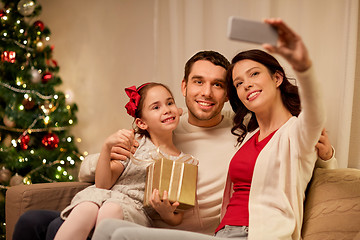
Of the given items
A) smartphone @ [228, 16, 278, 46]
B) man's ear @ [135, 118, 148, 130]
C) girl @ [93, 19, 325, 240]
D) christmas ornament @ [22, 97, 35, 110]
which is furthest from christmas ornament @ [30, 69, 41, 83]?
smartphone @ [228, 16, 278, 46]

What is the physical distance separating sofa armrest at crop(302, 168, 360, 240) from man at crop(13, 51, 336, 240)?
1.52 feet

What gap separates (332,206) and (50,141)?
7.39 ft

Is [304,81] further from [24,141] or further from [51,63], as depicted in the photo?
[51,63]

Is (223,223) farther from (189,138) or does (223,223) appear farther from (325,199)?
(189,138)

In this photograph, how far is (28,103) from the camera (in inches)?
120

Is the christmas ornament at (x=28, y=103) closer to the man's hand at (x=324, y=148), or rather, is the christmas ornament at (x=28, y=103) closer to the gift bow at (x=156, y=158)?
the gift bow at (x=156, y=158)

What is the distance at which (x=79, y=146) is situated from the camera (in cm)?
356

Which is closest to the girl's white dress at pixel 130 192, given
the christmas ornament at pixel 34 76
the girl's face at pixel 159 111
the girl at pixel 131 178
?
the girl at pixel 131 178

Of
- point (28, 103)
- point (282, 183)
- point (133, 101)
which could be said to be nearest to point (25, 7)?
point (28, 103)

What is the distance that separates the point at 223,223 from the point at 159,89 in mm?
683

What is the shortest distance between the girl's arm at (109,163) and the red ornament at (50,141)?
1.42 meters

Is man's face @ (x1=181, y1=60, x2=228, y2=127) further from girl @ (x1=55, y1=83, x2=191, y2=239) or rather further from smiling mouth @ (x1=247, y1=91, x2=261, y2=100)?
smiling mouth @ (x1=247, y1=91, x2=261, y2=100)

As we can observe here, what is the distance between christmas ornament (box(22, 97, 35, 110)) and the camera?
9.96ft

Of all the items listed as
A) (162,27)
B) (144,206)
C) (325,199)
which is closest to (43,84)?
(162,27)
